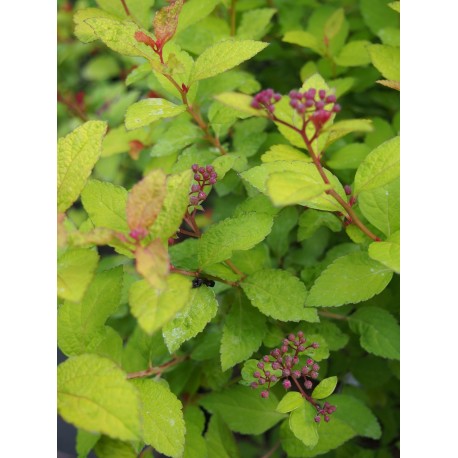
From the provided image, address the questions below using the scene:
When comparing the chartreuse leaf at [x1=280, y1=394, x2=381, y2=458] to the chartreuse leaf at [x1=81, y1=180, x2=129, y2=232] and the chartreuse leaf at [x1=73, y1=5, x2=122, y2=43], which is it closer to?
the chartreuse leaf at [x1=81, y1=180, x2=129, y2=232]

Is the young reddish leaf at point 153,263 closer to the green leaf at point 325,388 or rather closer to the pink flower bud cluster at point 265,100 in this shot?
the pink flower bud cluster at point 265,100

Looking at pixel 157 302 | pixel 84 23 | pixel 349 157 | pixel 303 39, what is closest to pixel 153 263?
pixel 157 302

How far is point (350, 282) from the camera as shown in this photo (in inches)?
28.8

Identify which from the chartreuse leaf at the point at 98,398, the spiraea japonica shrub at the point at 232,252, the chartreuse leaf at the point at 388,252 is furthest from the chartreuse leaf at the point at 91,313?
the chartreuse leaf at the point at 388,252

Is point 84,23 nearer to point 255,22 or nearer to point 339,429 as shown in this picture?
point 255,22

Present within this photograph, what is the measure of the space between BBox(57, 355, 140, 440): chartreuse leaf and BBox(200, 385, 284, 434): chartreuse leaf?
35 centimetres

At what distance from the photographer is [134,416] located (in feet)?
1.82

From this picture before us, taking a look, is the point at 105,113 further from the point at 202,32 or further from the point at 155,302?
the point at 155,302

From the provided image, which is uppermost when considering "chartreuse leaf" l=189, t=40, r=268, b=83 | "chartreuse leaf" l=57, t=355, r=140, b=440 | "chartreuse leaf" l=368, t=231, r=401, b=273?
"chartreuse leaf" l=189, t=40, r=268, b=83

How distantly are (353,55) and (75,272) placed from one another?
71cm

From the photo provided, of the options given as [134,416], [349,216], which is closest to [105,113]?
[349,216]

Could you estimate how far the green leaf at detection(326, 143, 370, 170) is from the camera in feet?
3.13

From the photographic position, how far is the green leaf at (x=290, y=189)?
53 centimetres

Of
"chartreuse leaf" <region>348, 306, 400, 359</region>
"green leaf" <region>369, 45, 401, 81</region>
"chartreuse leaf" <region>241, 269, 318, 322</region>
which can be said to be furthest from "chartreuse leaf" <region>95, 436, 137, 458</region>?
"green leaf" <region>369, 45, 401, 81</region>
